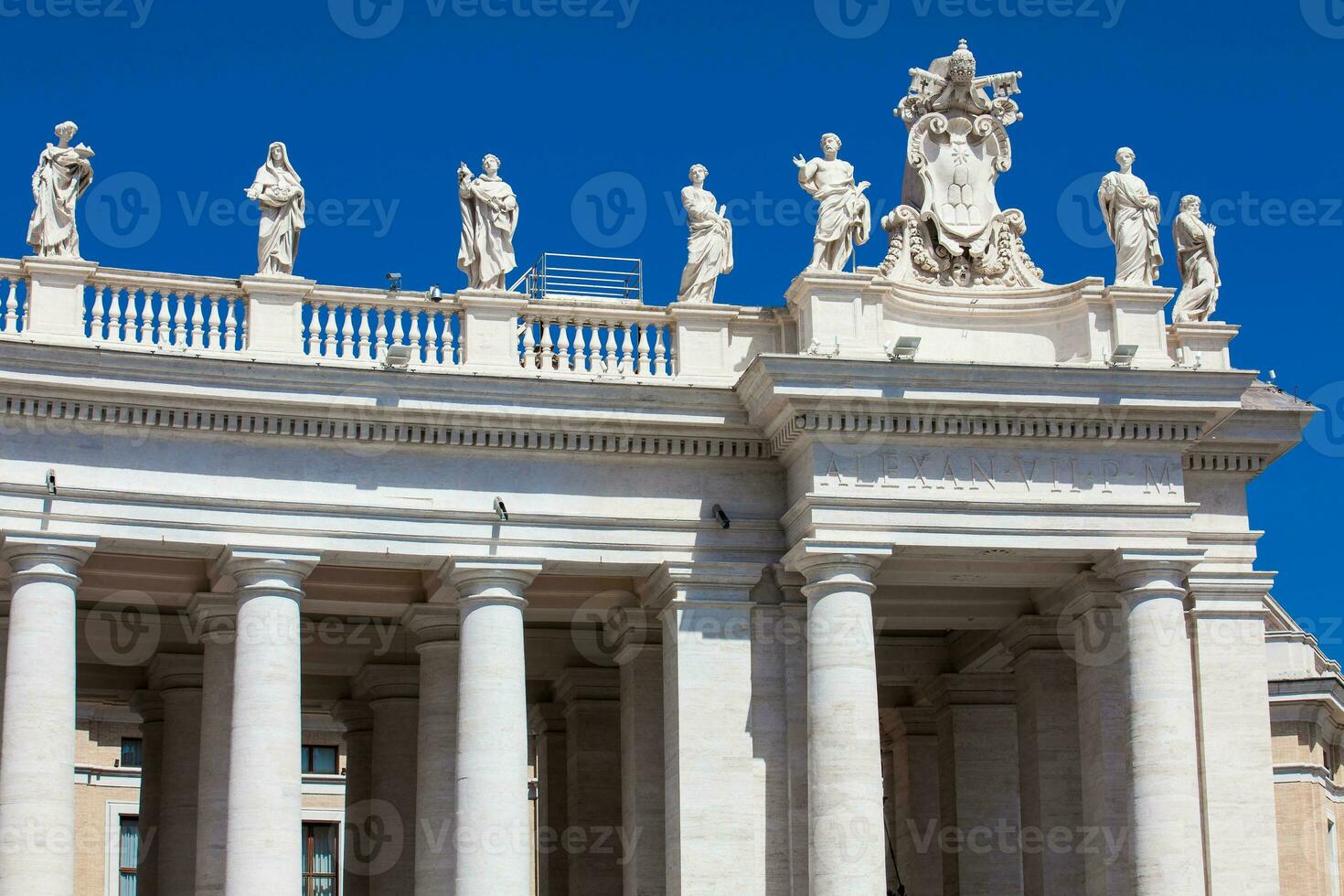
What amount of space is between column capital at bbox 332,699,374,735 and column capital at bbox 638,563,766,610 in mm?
10781

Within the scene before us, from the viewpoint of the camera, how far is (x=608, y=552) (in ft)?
138

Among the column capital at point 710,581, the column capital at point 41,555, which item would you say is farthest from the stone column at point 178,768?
the column capital at point 710,581

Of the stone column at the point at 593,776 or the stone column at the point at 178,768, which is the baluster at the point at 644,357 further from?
the stone column at the point at 178,768

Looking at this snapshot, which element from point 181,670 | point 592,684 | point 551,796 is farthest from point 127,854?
point 592,684

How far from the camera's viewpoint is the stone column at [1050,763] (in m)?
45.3

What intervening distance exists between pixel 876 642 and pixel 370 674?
10.6m

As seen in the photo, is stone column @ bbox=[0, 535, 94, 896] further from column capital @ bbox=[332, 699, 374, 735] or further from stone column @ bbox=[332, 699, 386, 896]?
column capital @ bbox=[332, 699, 374, 735]

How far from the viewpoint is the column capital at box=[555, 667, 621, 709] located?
49.3 metres

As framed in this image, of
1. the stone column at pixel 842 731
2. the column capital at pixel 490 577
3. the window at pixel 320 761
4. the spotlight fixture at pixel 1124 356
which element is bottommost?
the stone column at pixel 842 731

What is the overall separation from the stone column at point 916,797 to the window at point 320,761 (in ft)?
74.1

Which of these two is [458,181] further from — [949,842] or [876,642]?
[949,842]

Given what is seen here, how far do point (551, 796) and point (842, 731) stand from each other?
12693 millimetres

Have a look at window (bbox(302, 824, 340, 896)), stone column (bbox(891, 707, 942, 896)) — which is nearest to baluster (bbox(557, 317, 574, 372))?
stone column (bbox(891, 707, 942, 896))

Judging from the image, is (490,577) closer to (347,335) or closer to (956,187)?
(347,335)
